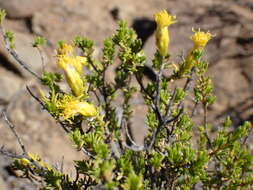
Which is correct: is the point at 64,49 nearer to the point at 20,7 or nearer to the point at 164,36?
the point at 164,36

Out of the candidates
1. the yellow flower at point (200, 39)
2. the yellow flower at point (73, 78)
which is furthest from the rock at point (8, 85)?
the yellow flower at point (200, 39)

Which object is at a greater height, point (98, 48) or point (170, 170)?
point (98, 48)

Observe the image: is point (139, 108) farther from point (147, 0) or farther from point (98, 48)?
point (147, 0)

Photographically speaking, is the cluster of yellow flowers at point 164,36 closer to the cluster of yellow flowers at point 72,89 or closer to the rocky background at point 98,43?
the cluster of yellow flowers at point 72,89

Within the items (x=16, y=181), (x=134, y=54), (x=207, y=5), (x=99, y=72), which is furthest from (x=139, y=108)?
(x=134, y=54)

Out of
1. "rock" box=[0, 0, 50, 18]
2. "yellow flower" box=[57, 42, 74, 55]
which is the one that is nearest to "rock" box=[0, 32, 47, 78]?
"rock" box=[0, 0, 50, 18]

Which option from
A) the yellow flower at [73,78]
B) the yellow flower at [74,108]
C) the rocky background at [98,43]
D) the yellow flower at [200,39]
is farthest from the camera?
the rocky background at [98,43]
